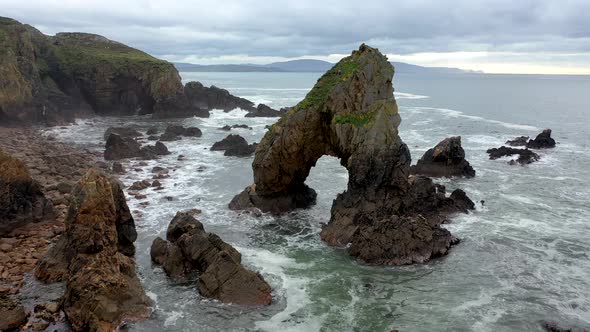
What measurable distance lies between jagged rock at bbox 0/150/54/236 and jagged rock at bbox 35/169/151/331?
6105 millimetres

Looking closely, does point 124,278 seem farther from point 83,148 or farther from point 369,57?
point 83,148

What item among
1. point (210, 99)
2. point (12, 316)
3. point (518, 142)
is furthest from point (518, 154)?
point (210, 99)

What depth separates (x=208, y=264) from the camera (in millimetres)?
22891

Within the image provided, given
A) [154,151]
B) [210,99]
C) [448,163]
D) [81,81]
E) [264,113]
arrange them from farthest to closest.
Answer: [210,99] < [264,113] < [81,81] < [154,151] < [448,163]

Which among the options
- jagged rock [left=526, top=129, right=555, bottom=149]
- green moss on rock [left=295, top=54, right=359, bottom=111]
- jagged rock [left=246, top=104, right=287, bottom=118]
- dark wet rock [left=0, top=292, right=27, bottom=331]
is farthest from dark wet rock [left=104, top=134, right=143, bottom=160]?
jagged rock [left=526, top=129, right=555, bottom=149]

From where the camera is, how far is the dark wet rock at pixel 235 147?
5309 cm

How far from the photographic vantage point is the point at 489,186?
4097 cm

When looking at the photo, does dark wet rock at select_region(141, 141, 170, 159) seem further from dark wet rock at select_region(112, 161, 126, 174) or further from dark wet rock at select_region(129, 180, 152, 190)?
dark wet rock at select_region(129, 180, 152, 190)

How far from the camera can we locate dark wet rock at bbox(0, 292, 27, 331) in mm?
17688

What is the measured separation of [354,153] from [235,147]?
2620 centimetres

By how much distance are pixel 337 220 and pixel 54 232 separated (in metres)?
15.8

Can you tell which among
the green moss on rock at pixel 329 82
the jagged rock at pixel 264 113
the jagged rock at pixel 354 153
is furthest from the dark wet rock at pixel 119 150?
the jagged rock at pixel 264 113

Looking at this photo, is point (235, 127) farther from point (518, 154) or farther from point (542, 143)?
point (542, 143)

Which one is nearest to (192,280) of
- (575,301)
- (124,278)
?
(124,278)
